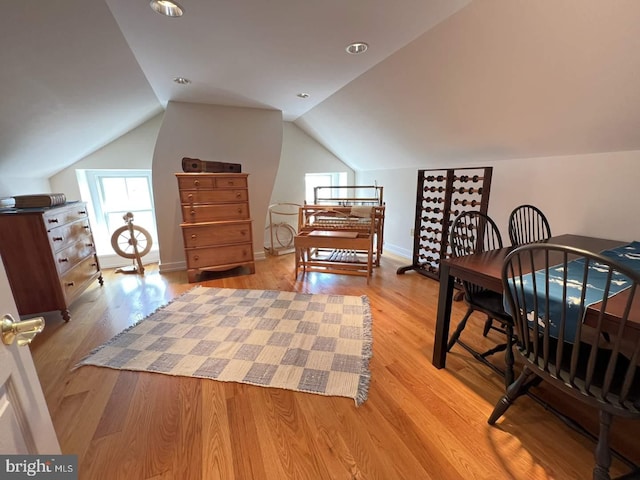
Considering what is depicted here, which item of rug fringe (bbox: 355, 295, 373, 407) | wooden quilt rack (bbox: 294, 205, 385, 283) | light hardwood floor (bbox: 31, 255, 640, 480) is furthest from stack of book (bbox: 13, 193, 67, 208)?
rug fringe (bbox: 355, 295, 373, 407)

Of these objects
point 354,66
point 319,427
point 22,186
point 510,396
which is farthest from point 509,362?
point 22,186

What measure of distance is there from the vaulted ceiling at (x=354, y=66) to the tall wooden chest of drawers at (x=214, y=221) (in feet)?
2.90

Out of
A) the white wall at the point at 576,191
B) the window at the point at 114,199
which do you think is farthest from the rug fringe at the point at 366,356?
the window at the point at 114,199

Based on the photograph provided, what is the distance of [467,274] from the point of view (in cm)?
141

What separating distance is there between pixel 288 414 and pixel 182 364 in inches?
32.2

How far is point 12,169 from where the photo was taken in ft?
7.99

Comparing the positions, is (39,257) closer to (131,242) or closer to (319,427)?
(131,242)

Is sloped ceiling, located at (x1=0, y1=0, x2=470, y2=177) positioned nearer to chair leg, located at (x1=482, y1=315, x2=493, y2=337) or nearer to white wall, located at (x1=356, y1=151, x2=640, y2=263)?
white wall, located at (x1=356, y1=151, x2=640, y2=263)

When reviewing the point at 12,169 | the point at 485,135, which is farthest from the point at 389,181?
the point at 12,169

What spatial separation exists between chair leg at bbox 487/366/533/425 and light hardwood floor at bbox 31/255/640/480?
60 mm

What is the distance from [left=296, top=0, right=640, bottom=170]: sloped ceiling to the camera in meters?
1.38

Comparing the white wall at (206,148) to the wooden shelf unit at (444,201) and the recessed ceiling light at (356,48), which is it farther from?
the wooden shelf unit at (444,201)

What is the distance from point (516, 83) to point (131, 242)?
14.0 ft

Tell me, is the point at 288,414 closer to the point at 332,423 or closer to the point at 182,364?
the point at 332,423
